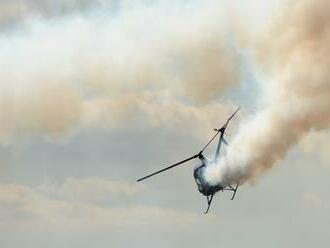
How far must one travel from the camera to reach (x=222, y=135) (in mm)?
86812

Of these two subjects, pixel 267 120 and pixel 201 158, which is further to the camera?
pixel 201 158

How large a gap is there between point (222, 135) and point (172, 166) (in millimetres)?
7605

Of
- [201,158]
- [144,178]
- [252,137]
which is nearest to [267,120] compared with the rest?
[252,137]

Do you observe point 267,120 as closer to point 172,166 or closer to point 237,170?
point 237,170

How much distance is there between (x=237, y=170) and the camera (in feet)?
278

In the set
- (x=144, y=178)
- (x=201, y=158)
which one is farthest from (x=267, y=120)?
(x=144, y=178)

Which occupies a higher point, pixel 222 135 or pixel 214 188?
pixel 222 135

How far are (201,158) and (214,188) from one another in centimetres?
455

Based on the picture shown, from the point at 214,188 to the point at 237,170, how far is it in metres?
4.37

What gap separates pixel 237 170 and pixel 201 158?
6198 millimetres

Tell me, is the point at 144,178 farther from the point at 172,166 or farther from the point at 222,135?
the point at 222,135

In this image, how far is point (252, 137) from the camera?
84.4 meters

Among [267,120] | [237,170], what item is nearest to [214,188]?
[237,170]

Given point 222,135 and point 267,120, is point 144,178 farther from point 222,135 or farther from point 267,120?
point 267,120
